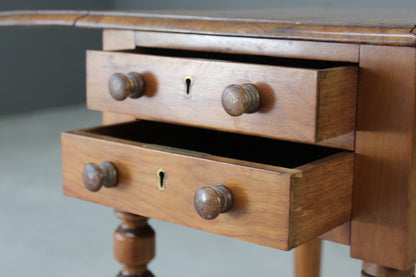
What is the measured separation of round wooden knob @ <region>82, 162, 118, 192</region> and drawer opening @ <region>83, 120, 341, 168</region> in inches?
4.8

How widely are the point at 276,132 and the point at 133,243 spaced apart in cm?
42

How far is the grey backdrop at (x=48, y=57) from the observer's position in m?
3.99

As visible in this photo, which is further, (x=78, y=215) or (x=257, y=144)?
(x=78, y=215)

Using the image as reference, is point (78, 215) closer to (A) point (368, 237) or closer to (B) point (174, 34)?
(B) point (174, 34)

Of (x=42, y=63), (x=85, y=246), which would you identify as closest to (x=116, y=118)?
(x=85, y=246)

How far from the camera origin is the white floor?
1668 millimetres

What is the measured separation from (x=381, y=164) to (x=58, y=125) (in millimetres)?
3119

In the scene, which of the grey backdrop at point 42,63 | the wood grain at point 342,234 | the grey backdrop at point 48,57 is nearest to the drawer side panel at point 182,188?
the wood grain at point 342,234

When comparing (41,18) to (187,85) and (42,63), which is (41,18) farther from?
(42,63)

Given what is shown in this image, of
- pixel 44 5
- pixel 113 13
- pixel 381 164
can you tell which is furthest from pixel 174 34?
pixel 44 5

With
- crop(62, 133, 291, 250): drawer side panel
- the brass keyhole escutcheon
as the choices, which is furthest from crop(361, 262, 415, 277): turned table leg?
the brass keyhole escutcheon

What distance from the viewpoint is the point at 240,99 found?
0.67 metres

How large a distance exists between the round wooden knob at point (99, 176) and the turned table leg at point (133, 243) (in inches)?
8.9

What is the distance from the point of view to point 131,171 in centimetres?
79
